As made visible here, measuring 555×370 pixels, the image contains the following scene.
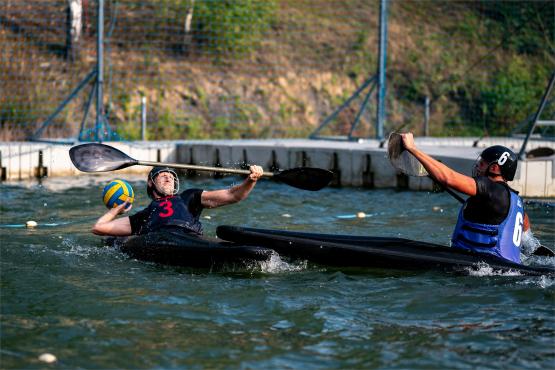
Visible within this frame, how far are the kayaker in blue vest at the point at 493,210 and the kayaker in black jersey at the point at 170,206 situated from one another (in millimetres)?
1723

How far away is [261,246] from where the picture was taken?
716 cm

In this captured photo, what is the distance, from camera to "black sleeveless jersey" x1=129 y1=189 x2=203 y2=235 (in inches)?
299

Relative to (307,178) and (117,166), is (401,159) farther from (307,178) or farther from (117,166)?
(117,166)

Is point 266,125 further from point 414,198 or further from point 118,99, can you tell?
point 414,198

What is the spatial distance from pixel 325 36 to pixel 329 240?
51.9ft

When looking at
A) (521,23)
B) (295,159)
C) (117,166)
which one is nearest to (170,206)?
(117,166)

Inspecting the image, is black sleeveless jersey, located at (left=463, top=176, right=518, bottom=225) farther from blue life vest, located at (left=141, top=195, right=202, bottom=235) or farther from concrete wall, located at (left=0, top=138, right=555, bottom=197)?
concrete wall, located at (left=0, top=138, right=555, bottom=197)

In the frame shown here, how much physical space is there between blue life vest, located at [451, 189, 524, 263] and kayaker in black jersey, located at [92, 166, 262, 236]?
171 centimetres

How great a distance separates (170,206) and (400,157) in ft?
6.46

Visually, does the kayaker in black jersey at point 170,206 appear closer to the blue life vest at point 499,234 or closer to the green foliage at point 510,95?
the blue life vest at point 499,234

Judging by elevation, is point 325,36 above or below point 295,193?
above

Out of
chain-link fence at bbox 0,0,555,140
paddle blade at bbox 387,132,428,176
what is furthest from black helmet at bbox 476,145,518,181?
chain-link fence at bbox 0,0,555,140

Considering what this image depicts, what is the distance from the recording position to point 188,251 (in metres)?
7.18

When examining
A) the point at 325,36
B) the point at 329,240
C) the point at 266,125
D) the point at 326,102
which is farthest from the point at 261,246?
the point at 325,36
